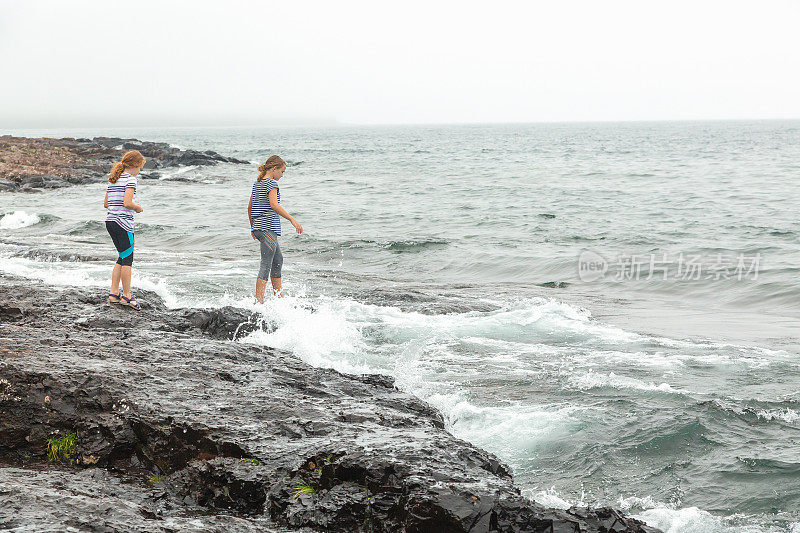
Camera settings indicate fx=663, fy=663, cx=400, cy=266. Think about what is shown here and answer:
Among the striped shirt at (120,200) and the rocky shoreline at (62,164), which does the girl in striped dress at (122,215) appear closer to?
the striped shirt at (120,200)

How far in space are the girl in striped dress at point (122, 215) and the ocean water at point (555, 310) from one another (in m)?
1.71

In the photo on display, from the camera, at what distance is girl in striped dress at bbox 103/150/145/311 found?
7668 millimetres

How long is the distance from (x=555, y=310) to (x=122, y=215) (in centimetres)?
636

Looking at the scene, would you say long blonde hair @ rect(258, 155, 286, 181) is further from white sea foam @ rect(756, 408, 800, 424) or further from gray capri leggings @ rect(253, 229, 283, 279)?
white sea foam @ rect(756, 408, 800, 424)

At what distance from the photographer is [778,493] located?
4734 mm

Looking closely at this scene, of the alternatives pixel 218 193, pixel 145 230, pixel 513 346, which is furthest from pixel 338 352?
pixel 218 193

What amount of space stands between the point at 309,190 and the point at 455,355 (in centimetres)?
2648

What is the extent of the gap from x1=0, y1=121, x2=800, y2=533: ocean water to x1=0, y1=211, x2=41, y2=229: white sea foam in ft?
0.26

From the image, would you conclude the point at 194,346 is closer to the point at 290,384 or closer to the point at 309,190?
the point at 290,384

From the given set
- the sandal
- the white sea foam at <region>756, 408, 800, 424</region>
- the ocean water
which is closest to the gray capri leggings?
the ocean water

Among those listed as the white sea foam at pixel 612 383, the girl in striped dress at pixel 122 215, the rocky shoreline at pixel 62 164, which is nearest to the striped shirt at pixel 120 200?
the girl in striped dress at pixel 122 215

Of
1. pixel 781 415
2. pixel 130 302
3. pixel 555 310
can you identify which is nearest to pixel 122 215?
pixel 130 302

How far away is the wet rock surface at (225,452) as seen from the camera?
3.17 meters

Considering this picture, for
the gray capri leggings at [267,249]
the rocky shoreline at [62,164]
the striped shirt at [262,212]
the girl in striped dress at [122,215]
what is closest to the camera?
the girl in striped dress at [122,215]
